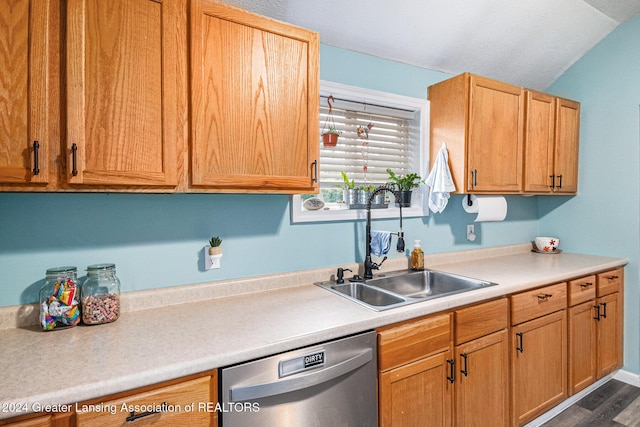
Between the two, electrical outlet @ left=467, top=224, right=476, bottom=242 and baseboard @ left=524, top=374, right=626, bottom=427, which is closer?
baseboard @ left=524, top=374, right=626, bottom=427

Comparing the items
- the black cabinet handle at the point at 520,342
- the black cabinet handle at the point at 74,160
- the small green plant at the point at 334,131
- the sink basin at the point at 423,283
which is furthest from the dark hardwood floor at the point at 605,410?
the black cabinet handle at the point at 74,160

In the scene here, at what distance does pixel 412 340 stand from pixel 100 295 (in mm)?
1286

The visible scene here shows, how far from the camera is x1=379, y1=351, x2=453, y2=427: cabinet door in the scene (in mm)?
1414

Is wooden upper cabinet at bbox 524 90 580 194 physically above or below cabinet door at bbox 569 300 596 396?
above

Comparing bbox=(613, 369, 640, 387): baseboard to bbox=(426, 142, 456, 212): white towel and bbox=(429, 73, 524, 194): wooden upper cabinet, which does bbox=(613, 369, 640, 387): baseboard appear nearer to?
bbox=(429, 73, 524, 194): wooden upper cabinet

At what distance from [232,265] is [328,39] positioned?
137cm

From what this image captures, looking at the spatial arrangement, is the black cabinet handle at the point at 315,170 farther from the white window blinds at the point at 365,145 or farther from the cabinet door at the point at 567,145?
the cabinet door at the point at 567,145

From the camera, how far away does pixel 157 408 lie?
38.8 inches

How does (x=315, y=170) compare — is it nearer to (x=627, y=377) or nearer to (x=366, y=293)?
(x=366, y=293)

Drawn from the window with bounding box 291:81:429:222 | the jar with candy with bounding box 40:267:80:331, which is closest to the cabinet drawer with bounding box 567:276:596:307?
the window with bounding box 291:81:429:222

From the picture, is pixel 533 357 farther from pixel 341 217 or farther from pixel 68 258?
pixel 68 258

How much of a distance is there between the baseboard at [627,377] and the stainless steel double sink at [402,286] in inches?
71.2

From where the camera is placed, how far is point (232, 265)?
5.70ft

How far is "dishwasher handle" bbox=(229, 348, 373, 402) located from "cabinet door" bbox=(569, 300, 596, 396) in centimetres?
173
